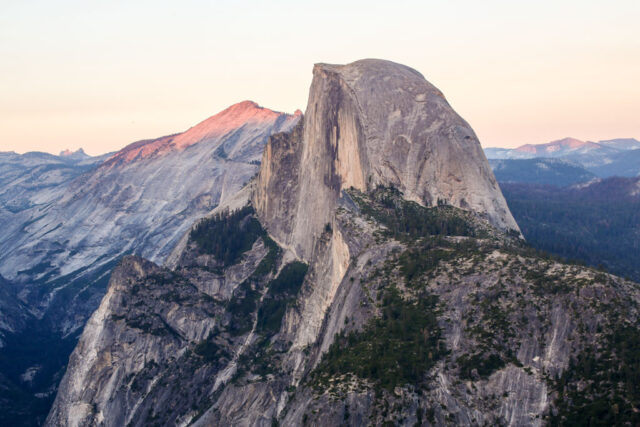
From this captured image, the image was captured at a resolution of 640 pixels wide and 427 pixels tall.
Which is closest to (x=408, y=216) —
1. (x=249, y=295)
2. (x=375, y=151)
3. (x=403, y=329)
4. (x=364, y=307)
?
(x=375, y=151)

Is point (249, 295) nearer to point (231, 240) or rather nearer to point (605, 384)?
point (231, 240)

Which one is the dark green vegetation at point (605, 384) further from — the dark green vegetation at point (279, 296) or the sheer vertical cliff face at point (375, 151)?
the dark green vegetation at point (279, 296)

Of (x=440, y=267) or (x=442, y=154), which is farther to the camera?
(x=442, y=154)

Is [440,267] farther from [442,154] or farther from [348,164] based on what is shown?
[348,164]

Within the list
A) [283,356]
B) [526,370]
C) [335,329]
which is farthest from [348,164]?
[526,370]

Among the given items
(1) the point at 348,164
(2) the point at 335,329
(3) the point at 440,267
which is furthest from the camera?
(1) the point at 348,164
